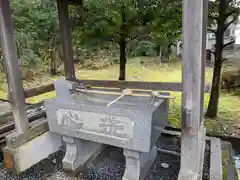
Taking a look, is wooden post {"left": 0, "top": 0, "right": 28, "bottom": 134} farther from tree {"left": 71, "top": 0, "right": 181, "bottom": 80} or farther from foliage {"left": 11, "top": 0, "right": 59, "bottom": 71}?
foliage {"left": 11, "top": 0, "right": 59, "bottom": 71}

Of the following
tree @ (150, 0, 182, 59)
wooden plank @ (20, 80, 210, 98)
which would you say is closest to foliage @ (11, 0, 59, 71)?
tree @ (150, 0, 182, 59)

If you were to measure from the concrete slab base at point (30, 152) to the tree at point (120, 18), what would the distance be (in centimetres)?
232

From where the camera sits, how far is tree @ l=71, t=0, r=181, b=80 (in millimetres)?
3916

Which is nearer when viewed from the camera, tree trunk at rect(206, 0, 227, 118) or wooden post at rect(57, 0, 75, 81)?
wooden post at rect(57, 0, 75, 81)

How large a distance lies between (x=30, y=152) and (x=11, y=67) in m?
0.85

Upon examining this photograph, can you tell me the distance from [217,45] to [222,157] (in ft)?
7.77

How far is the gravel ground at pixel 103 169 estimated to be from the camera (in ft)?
6.86

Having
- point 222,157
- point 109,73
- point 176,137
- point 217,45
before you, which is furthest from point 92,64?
point 222,157

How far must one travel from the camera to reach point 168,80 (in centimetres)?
673

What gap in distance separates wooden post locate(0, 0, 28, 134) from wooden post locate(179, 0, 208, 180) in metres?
1.49

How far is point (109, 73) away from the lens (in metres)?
7.87

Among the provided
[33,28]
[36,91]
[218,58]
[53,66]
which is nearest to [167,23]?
[218,58]

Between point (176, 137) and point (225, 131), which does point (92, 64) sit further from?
point (176, 137)

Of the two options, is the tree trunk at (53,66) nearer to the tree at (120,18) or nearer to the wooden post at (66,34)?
the tree at (120,18)
